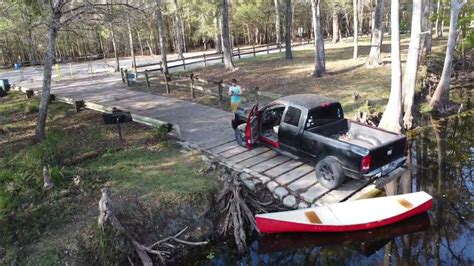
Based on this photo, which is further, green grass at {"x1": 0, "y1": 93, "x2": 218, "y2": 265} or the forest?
the forest

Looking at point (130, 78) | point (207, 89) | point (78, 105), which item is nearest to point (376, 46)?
point (207, 89)

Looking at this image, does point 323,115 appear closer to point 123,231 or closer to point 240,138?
point 240,138

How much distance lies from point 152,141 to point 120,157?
1378 mm

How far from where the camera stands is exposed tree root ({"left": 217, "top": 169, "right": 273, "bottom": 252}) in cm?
675

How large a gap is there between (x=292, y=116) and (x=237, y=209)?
2621 millimetres

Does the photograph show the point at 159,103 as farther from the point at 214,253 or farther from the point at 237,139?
the point at 214,253

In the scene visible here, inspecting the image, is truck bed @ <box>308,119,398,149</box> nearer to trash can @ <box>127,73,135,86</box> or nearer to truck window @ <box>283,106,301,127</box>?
truck window @ <box>283,106,301,127</box>

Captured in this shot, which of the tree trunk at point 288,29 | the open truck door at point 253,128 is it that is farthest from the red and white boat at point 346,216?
the tree trunk at point 288,29

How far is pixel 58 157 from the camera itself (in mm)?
9539

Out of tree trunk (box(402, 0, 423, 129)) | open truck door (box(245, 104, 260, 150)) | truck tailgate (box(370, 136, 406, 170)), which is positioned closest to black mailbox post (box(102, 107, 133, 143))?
open truck door (box(245, 104, 260, 150))

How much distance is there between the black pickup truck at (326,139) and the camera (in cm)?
704

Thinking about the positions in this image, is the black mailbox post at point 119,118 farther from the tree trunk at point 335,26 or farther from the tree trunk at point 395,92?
the tree trunk at point 335,26

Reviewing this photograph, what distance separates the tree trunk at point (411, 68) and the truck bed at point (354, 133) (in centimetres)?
477

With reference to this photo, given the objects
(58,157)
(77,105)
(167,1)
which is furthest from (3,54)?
(58,157)
